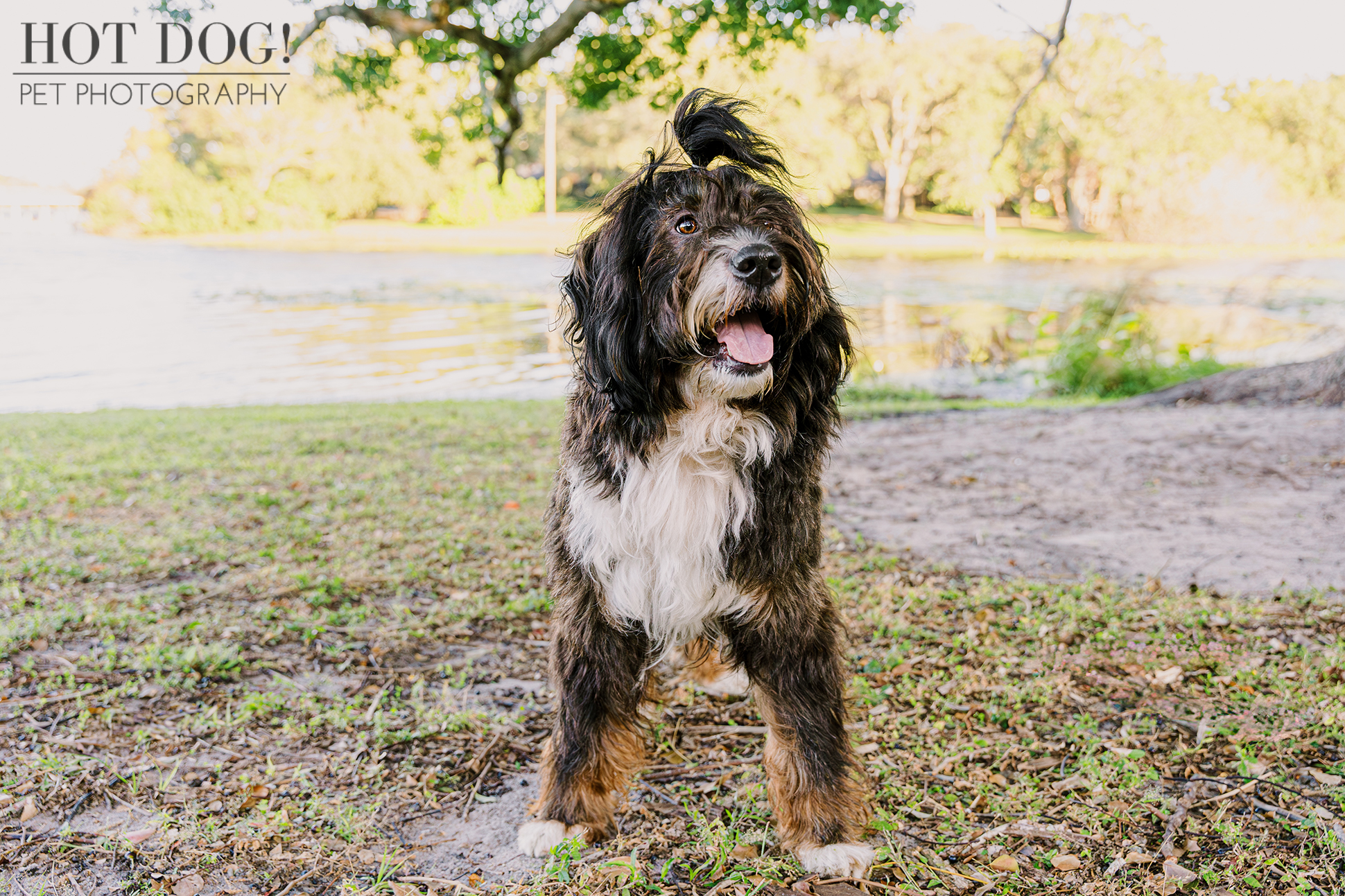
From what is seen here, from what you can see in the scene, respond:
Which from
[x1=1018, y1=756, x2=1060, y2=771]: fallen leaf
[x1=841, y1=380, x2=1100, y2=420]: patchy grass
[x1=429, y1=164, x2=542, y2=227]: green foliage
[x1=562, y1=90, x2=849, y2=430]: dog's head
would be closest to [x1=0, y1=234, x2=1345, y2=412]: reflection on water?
[x1=562, y1=90, x2=849, y2=430]: dog's head

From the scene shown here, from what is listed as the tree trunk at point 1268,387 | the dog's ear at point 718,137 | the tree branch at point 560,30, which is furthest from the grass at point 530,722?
the tree branch at point 560,30

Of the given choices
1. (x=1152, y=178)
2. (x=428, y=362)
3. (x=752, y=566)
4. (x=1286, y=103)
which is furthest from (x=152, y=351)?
(x=1286, y=103)

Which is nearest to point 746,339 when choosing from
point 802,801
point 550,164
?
point 802,801

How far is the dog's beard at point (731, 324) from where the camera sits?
7.65 feet

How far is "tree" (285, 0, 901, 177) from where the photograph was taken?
29.0 ft

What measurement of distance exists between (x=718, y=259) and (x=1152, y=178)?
4084 centimetres

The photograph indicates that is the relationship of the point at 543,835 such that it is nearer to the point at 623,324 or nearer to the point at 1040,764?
the point at 623,324

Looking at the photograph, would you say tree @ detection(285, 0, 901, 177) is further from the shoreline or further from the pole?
the pole

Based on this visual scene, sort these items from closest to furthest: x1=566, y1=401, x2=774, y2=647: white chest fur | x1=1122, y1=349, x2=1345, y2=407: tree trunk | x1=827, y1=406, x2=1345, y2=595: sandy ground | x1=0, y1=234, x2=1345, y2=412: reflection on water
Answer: x1=566, y1=401, x2=774, y2=647: white chest fur < x1=827, y1=406, x2=1345, y2=595: sandy ground < x1=1122, y1=349, x2=1345, y2=407: tree trunk < x1=0, y1=234, x2=1345, y2=412: reflection on water

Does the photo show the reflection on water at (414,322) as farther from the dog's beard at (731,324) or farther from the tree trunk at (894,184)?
the tree trunk at (894,184)

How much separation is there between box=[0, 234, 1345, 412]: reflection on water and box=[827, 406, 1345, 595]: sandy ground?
1.38 m

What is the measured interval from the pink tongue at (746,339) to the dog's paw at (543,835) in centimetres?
160

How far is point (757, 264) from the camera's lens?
2.30 m

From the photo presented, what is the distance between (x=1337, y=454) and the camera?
261 inches
